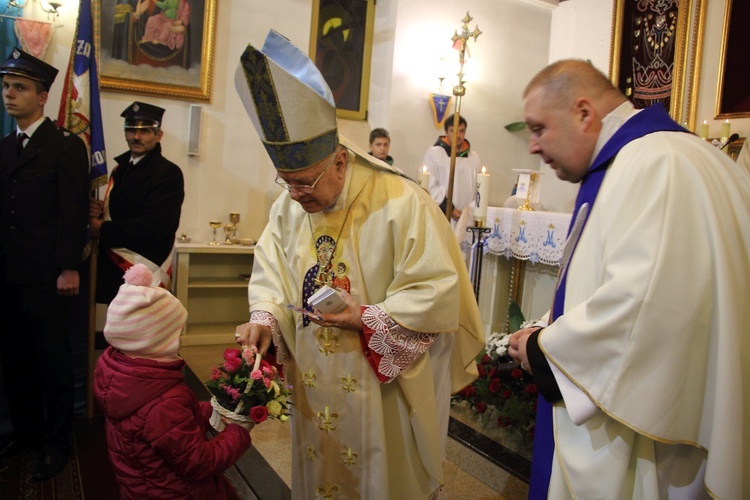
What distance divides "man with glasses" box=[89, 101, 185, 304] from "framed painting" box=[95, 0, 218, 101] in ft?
7.97

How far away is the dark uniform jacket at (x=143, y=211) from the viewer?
3840mm

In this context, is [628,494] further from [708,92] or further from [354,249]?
[708,92]

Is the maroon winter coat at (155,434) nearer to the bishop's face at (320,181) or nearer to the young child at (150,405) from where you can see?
the young child at (150,405)

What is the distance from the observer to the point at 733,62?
218 inches

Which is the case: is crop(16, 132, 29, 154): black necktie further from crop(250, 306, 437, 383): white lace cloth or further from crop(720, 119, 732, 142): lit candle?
crop(720, 119, 732, 142): lit candle

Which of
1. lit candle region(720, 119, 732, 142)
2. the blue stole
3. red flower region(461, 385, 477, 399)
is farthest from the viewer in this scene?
lit candle region(720, 119, 732, 142)

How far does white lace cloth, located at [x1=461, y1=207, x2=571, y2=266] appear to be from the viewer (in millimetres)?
Answer: 4551

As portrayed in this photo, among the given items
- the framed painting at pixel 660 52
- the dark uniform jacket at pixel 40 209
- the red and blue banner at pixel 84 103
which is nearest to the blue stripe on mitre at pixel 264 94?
the dark uniform jacket at pixel 40 209

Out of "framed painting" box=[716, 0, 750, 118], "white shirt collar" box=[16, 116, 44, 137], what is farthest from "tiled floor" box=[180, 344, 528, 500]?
"framed painting" box=[716, 0, 750, 118]

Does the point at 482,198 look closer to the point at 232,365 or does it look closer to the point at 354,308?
the point at 354,308

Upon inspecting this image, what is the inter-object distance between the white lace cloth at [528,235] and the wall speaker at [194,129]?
314 cm

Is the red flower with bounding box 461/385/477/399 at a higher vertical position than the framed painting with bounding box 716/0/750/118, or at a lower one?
lower

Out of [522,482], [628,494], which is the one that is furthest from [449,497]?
[628,494]

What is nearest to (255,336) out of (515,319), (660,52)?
(515,319)
